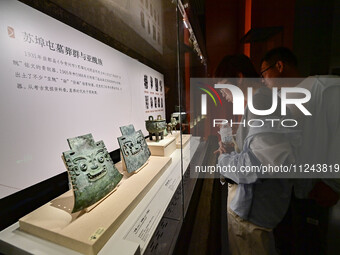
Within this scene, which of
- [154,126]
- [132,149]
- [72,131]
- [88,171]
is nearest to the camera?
[88,171]

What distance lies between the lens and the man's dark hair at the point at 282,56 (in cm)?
58

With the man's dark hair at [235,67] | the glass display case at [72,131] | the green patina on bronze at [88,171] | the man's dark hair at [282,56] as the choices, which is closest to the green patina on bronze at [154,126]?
the glass display case at [72,131]

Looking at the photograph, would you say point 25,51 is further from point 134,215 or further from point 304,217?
point 304,217

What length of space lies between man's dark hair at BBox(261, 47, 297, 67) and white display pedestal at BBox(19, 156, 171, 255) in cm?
86

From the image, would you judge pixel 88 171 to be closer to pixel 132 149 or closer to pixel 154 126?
pixel 132 149

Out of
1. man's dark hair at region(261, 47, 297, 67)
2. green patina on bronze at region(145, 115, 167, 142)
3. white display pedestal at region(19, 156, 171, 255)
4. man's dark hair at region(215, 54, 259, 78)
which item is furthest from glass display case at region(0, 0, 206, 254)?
man's dark hair at region(261, 47, 297, 67)

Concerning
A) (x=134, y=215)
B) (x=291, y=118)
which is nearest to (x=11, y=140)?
(x=134, y=215)

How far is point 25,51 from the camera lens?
684 mm

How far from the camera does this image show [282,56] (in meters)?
0.58

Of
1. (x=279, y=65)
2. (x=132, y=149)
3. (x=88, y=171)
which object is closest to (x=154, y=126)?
(x=132, y=149)

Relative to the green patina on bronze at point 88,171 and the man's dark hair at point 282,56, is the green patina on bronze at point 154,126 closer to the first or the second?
the green patina on bronze at point 88,171

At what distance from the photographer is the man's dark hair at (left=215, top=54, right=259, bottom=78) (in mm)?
626

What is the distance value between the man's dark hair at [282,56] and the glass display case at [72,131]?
53 centimetres

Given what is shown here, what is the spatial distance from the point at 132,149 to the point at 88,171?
1.27 feet
